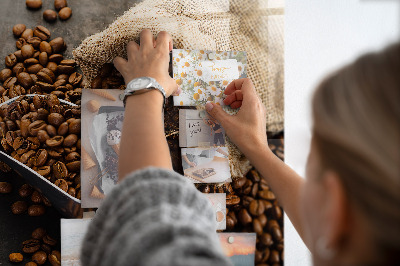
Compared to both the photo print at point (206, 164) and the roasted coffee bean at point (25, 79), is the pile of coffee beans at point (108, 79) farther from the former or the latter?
the photo print at point (206, 164)

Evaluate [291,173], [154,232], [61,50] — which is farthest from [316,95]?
[61,50]

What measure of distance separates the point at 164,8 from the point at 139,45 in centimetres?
18

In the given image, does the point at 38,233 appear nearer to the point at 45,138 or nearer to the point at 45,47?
the point at 45,138

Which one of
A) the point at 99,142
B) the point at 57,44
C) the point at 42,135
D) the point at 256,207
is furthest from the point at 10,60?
the point at 256,207

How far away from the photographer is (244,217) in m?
1.17

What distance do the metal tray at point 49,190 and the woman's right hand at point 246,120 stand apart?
52cm

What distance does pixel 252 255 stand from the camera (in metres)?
1.19

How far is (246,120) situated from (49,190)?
628mm

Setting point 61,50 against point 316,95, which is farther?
point 61,50

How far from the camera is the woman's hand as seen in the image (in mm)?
937

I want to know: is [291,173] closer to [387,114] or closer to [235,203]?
[235,203]

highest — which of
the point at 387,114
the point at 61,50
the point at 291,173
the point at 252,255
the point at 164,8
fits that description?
the point at 164,8

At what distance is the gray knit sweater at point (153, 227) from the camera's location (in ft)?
1.65

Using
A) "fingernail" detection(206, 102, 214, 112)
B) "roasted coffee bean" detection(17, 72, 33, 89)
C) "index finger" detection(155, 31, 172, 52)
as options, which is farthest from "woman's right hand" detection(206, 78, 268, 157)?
"roasted coffee bean" detection(17, 72, 33, 89)
